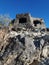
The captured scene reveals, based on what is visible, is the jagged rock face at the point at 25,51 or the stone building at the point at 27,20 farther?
the stone building at the point at 27,20

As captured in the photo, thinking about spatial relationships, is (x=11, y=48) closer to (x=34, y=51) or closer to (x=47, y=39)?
(x=34, y=51)

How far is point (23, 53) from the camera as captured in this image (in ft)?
76.4

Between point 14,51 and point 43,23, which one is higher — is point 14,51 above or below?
below

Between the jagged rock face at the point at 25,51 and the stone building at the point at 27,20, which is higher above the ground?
the stone building at the point at 27,20

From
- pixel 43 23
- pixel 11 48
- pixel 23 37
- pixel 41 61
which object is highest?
pixel 43 23

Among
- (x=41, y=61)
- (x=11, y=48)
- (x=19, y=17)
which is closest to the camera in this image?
(x=41, y=61)

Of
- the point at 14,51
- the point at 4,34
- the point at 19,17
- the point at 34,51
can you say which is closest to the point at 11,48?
the point at 14,51

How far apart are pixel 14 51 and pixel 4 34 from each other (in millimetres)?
6188

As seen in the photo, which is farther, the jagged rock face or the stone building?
the stone building

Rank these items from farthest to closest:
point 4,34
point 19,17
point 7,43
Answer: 1. point 19,17
2. point 4,34
3. point 7,43

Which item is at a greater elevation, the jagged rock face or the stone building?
the stone building

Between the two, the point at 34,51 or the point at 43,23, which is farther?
the point at 43,23

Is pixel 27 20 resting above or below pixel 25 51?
above

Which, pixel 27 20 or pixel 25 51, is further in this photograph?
pixel 27 20
